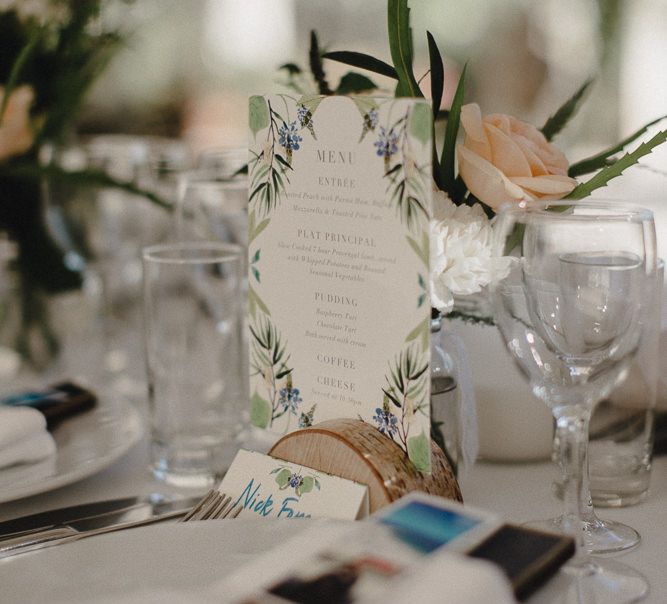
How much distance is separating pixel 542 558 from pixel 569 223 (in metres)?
0.18

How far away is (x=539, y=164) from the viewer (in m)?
0.63

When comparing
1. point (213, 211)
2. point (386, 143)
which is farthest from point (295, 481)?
point (213, 211)

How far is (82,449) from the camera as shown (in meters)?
0.77

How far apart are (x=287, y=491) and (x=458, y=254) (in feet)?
0.63

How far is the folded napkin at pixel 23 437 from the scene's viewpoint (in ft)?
2.36

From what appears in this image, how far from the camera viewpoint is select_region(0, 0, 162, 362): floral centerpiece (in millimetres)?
1210

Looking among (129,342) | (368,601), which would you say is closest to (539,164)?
(368,601)

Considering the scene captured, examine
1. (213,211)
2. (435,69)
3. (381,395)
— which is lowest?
(381,395)


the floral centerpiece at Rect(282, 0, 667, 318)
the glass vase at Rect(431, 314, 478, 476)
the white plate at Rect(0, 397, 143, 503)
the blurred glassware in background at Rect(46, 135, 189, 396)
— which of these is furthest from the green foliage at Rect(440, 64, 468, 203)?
the blurred glassware in background at Rect(46, 135, 189, 396)

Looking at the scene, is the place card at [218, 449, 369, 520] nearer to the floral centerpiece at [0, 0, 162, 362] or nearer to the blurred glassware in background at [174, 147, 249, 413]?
the blurred glassware in background at [174, 147, 249, 413]

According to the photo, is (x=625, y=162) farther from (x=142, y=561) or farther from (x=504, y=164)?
(x=142, y=561)

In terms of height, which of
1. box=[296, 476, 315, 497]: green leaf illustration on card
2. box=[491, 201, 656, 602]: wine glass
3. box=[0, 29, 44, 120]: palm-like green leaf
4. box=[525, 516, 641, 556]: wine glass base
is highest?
box=[0, 29, 44, 120]: palm-like green leaf

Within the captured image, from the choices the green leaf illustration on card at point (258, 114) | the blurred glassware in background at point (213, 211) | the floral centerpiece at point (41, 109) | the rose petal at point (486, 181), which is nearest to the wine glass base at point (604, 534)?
the rose petal at point (486, 181)

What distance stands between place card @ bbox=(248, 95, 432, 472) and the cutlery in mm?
76
